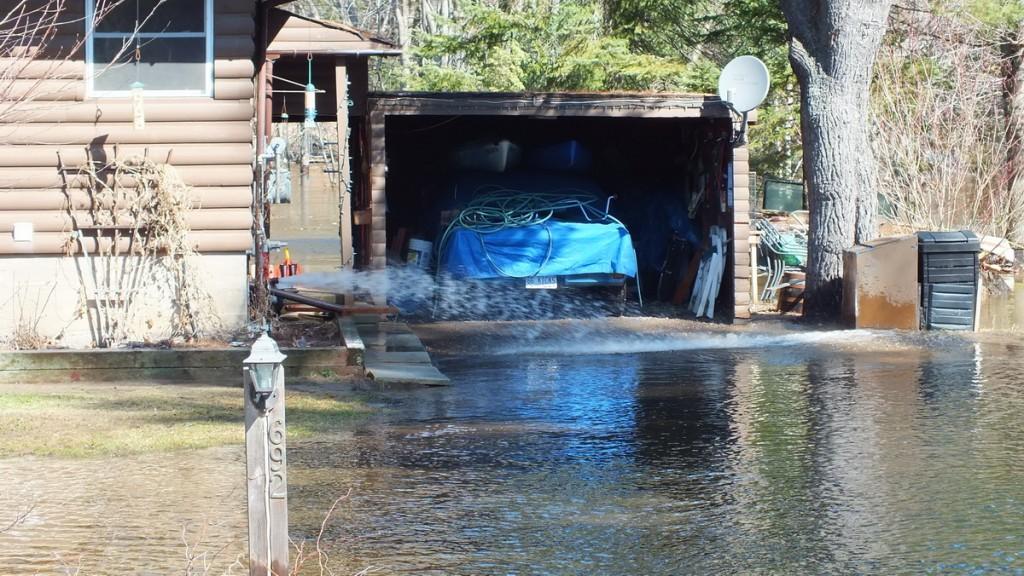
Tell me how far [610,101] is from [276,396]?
1161 centimetres

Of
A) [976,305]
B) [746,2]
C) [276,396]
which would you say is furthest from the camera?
[746,2]

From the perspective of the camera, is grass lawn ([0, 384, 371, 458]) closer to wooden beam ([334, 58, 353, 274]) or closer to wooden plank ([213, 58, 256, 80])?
wooden plank ([213, 58, 256, 80])

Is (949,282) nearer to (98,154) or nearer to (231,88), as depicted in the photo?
(231,88)

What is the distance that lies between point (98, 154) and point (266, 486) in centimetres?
821

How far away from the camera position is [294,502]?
6715 millimetres

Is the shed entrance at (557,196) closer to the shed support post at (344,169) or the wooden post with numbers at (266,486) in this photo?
the shed support post at (344,169)

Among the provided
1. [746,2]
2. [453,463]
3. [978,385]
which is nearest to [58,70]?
[453,463]

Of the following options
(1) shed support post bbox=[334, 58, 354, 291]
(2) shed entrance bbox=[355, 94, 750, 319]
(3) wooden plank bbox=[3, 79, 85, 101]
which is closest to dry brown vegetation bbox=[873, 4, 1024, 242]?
(2) shed entrance bbox=[355, 94, 750, 319]

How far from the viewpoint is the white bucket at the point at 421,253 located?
18031 millimetres

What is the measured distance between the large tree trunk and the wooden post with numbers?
1194 cm

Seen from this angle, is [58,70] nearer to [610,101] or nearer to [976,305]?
[610,101]

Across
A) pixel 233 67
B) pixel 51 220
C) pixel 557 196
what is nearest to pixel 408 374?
pixel 233 67

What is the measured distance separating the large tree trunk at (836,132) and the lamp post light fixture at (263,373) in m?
12.0

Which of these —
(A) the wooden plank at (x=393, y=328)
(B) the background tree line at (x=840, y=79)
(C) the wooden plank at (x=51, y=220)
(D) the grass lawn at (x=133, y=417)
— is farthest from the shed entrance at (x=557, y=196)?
(D) the grass lawn at (x=133, y=417)
